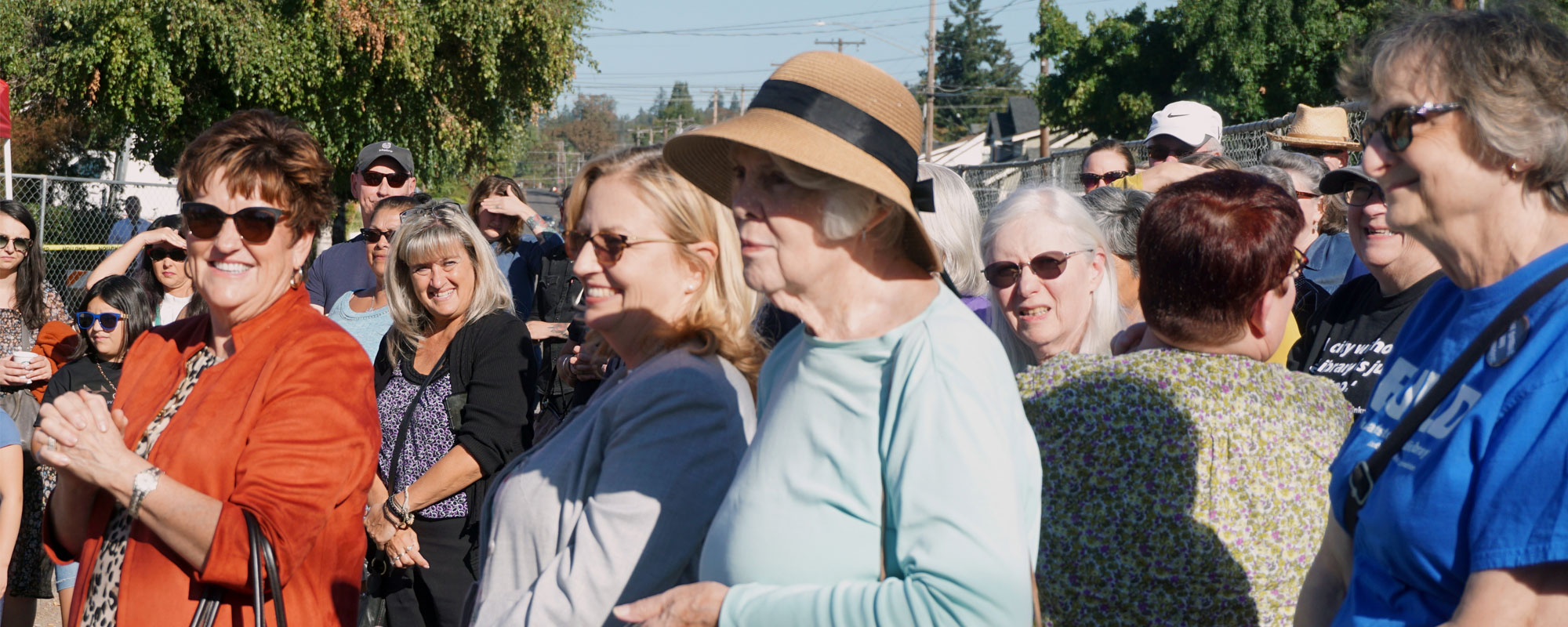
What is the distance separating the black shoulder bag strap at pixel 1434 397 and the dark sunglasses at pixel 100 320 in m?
5.16

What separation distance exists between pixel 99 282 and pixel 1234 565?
542 centimetres

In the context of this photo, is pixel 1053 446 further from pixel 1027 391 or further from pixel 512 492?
pixel 512 492

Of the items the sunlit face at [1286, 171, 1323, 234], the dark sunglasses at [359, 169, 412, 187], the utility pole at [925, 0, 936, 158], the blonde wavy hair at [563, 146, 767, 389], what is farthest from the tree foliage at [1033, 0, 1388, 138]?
the blonde wavy hair at [563, 146, 767, 389]

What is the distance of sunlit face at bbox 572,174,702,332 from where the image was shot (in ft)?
6.82

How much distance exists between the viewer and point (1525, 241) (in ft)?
4.74

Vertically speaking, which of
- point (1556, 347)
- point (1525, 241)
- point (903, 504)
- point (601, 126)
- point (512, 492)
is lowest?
point (601, 126)

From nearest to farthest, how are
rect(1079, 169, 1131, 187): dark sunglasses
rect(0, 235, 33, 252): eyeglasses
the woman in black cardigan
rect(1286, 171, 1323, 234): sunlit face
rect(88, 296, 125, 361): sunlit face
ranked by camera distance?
1. the woman in black cardigan
2. rect(1286, 171, 1323, 234): sunlit face
3. rect(88, 296, 125, 361): sunlit face
4. rect(0, 235, 33, 252): eyeglasses
5. rect(1079, 169, 1131, 187): dark sunglasses

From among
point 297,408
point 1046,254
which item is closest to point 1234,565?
point 1046,254

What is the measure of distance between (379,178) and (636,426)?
473 cm

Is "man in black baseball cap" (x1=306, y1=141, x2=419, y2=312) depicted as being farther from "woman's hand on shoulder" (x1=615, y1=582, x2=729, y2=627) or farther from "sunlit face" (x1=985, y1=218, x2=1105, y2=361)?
"woman's hand on shoulder" (x1=615, y1=582, x2=729, y2=627)

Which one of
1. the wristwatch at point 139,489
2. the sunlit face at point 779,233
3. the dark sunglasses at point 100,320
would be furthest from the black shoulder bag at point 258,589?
the dark sunglasses at point 100,320

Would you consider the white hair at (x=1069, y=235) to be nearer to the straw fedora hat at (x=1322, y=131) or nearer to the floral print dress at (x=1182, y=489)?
the floral print dress at (x=1182, y=489)

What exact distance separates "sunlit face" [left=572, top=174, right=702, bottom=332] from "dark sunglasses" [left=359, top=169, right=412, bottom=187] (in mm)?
4348

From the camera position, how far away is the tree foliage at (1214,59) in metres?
27.7
